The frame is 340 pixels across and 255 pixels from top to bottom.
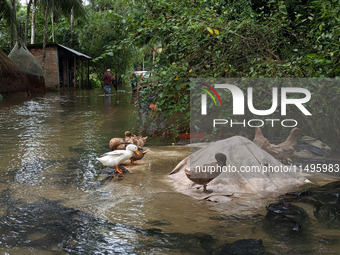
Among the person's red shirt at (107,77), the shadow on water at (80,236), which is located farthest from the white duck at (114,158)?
the person's red shirt at (107,77)

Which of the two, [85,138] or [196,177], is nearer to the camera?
[196,177]

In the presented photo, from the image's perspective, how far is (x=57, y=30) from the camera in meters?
34.9

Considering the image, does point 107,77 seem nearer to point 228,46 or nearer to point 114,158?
point 228,46

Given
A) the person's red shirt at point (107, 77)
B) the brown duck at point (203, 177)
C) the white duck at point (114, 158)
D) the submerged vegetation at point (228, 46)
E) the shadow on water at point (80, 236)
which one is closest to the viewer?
the shadow on water at point (80, 236)

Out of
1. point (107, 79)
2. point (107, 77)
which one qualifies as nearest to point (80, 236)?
point (107, 77)

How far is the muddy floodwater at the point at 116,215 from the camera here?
350cm

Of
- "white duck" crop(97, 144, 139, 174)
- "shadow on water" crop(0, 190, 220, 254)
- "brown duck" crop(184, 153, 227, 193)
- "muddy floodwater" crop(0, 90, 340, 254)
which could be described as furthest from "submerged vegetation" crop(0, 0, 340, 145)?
"shadow on water" crop(0, 190, 220, 254)

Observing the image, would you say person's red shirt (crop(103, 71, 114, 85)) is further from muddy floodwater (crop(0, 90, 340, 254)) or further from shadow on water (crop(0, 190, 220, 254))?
shadow on water (crop(0, 190, 220, 254))

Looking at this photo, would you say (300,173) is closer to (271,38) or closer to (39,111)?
(271,38)

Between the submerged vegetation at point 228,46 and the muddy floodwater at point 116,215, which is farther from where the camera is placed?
the submerged vegetation at point 228,46

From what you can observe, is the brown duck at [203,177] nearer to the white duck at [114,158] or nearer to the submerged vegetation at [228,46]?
the white duck at [114,158]

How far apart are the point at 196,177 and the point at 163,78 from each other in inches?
100

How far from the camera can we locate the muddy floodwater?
3.50 m

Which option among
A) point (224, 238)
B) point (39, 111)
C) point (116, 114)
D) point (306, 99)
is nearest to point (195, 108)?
point (306, 99)
